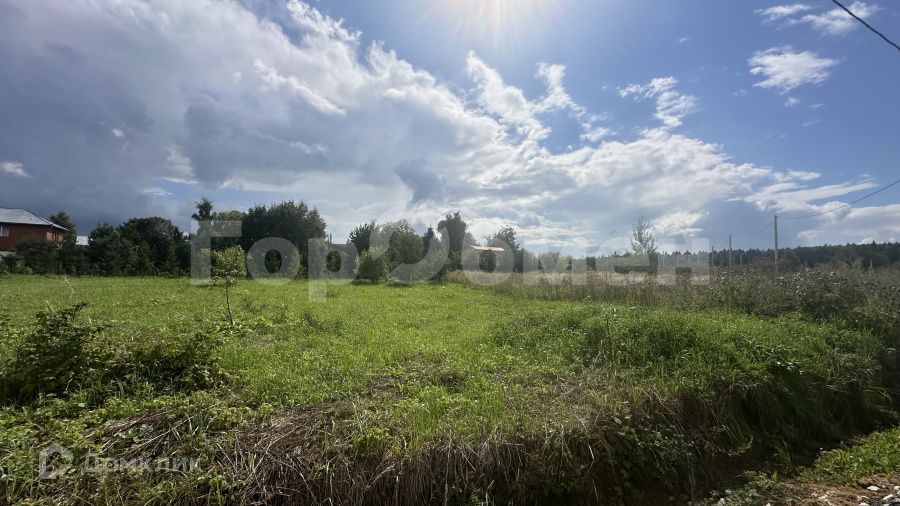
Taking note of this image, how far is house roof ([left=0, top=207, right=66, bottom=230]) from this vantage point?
2769cm

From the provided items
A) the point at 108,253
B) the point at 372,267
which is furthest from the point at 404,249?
the point at 108,253

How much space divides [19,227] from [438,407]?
3828cm

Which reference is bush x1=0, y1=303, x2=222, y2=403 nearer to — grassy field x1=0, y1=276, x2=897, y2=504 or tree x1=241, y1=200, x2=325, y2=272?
grassy field x1=0, y1=276, x2=897, y2=504

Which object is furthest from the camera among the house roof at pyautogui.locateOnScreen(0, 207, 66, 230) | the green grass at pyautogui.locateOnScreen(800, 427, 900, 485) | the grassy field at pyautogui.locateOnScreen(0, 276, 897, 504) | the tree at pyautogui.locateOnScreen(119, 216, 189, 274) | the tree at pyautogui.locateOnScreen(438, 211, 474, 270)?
the tree at pyautogui.locateOnScreen(438, 211, 474, 270)

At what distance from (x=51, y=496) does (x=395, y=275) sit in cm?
1909

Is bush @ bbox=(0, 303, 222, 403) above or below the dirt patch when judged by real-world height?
above

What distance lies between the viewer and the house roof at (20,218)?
1090 inches

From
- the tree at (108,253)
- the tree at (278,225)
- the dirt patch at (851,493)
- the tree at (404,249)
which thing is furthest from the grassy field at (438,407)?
the tree at (278,225)

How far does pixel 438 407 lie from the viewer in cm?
358

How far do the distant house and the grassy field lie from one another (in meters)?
32.1

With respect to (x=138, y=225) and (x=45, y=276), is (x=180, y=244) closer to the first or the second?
(x=138, y=225)

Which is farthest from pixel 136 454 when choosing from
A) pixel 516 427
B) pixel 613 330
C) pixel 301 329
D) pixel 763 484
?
pixel 613 330

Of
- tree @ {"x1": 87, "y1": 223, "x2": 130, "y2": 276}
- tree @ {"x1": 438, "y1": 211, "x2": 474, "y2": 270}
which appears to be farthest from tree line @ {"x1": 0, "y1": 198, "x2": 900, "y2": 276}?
tree @ {"x1": 438, "y1": 211, "x2": 474, "y2": 270}

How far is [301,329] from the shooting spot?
6.62 m
